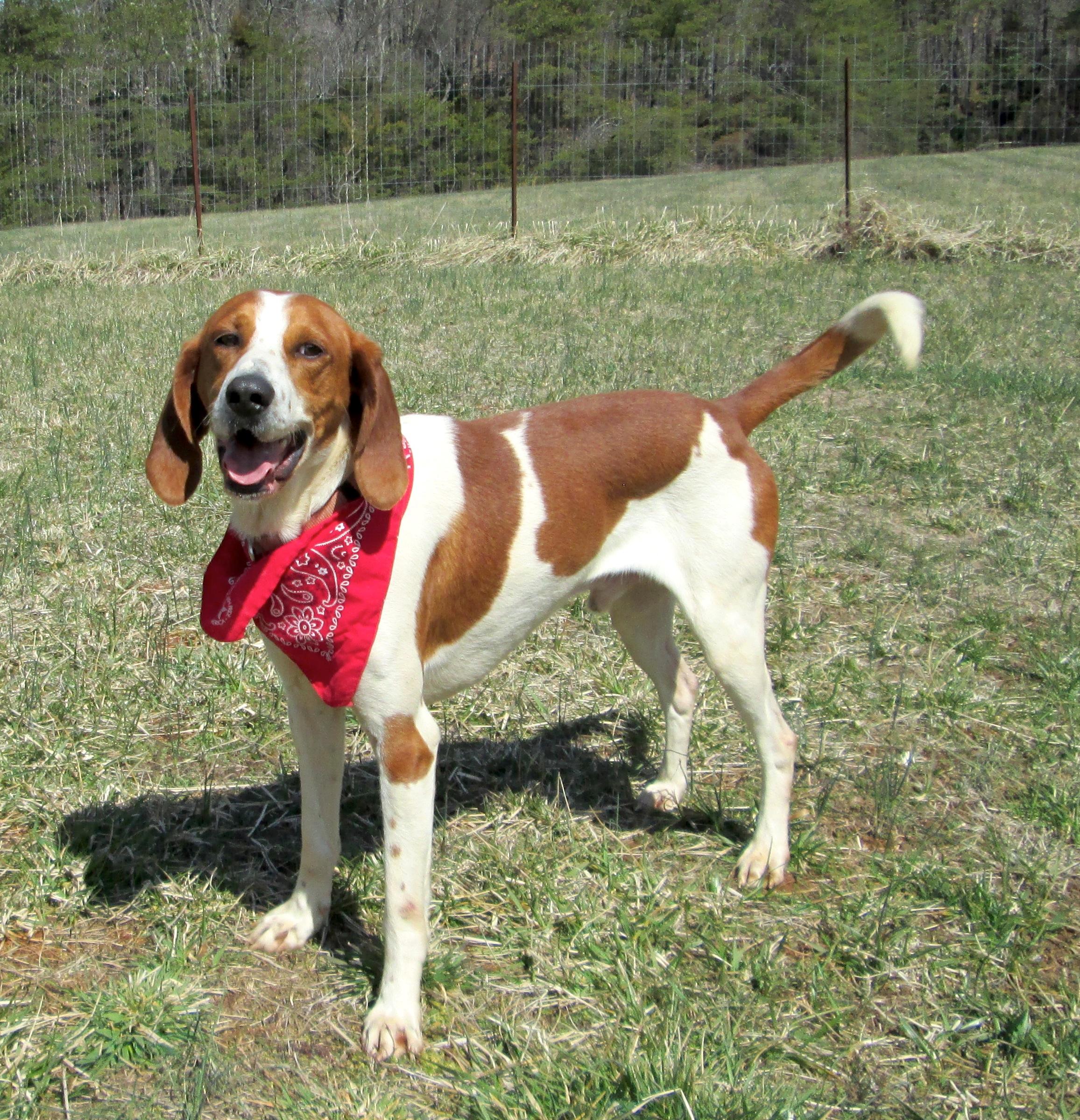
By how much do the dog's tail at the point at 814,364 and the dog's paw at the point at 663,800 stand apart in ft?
3.40

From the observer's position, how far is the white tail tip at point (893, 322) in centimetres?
280

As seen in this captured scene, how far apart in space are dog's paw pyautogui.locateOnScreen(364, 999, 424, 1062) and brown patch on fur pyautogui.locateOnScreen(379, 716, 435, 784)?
0.38m

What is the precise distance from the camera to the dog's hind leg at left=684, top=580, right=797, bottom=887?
281cm

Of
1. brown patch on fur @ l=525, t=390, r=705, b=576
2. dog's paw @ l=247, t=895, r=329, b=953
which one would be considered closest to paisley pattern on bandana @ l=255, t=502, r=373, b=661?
brown patch on fur @ l=525, t=390, r=705, b=576

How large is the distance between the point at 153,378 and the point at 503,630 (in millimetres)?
5316

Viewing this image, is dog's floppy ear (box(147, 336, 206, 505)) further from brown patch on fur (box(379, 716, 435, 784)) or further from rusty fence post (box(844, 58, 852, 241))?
rusty fence post (box(844, 58, 852, 241))

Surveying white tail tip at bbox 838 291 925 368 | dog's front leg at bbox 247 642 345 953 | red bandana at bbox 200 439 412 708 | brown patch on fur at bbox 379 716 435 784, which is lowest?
dog's front leg at bbox 247 642 345 953

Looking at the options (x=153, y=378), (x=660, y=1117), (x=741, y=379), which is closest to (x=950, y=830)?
(x=660, y=1117)

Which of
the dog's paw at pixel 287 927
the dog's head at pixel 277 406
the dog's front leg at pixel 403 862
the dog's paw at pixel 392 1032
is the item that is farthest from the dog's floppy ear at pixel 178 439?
the dog's paw at pixel 392 1032

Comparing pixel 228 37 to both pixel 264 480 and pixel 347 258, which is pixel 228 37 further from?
pixel 264 480

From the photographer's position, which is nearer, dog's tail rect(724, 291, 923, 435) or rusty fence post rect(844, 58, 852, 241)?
dog's tail rect(724, 291, 923, 435)

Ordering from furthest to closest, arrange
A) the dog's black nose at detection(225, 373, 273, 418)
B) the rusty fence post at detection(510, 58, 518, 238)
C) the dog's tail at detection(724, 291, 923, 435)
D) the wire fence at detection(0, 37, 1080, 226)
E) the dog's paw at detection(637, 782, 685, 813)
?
the wire fence at detection(0, 37, 1080, 226), the rusty fence post at detection(510, 58, 518, 238), the dog's paw at detection(637, 782, 685, 813), the dog's tail at detection(724, 291, 923, 435), the dog's black nose at detection(225, 373, 273, 418)

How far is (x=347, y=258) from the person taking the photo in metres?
12.0

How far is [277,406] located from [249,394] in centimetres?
6
